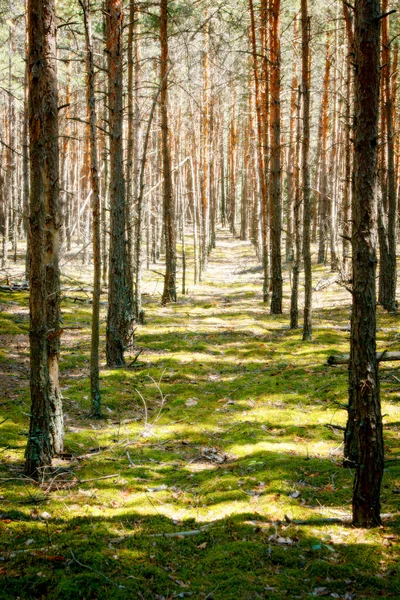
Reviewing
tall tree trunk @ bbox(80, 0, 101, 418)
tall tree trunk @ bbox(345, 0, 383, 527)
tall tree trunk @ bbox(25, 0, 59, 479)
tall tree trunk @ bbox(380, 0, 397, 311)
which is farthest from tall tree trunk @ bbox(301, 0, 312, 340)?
tall tree trunk @ bbox(345, 0, 383, 527)

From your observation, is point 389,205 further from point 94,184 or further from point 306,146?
point 94,184

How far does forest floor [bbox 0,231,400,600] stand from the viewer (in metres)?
3.96

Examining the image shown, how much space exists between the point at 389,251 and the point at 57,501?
11543mm

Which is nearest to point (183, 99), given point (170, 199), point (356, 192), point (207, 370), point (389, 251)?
point (170, 199)

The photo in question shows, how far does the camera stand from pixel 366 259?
4.36 metres

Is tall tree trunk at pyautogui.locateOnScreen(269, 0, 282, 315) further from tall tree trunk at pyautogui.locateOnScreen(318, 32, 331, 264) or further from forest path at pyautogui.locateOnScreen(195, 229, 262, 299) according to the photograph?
tall tree trunk at pyautogui.locateOnScreen(318, 32, 331, 264)

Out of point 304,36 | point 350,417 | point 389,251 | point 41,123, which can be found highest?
point 304,36

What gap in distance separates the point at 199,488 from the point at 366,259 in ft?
10.1

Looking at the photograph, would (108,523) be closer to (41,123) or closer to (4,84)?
(41,123)

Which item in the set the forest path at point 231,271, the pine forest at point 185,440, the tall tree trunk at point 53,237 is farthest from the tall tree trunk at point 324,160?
the tall tree trunk at point 53,237

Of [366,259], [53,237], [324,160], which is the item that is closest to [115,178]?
[53,237]

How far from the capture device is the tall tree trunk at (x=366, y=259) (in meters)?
4.22

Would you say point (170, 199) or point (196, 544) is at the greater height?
point (170, 199)

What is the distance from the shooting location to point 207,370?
10234 millimetres
